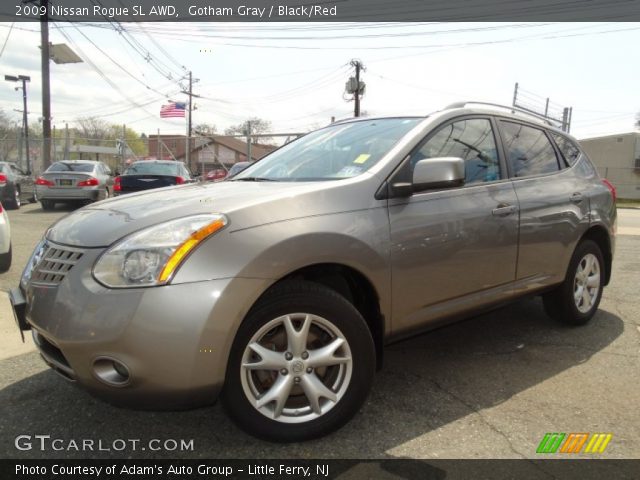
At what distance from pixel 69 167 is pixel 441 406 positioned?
1417 cm

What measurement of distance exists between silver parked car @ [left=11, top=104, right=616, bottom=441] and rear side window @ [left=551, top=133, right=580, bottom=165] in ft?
3.30

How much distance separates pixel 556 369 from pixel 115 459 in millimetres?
2773

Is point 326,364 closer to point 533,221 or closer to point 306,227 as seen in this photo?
point 306,227

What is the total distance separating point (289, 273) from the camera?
2430 millimetres

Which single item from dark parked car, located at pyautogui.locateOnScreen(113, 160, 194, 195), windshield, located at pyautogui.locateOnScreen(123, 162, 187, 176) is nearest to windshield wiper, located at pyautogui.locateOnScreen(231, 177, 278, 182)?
dark parked car, located at pyautogui.locateOnScreen(113, 160, 194, 195)

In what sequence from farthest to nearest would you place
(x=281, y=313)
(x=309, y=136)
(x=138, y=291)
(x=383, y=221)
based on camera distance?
(x=309, y=136), (x=383, y=221), (x=281, y=313), (x=138, y=291)

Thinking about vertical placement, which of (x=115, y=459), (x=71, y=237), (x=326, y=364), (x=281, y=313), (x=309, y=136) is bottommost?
(x=115, y=459)

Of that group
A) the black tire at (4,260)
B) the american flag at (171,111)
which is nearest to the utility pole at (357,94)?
the american flag at (171,111)

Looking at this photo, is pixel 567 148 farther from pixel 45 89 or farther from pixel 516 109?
pixel 45 89

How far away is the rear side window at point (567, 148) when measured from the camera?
4.34m

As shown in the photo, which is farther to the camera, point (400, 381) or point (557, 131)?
point (557, 131)

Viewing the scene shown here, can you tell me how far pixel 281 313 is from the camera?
7.79ft

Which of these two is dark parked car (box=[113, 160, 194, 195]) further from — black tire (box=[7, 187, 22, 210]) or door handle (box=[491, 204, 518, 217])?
door handle (box=[491, 204, 518, 217])

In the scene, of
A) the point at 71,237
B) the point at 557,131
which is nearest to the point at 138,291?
the point at 71,237
